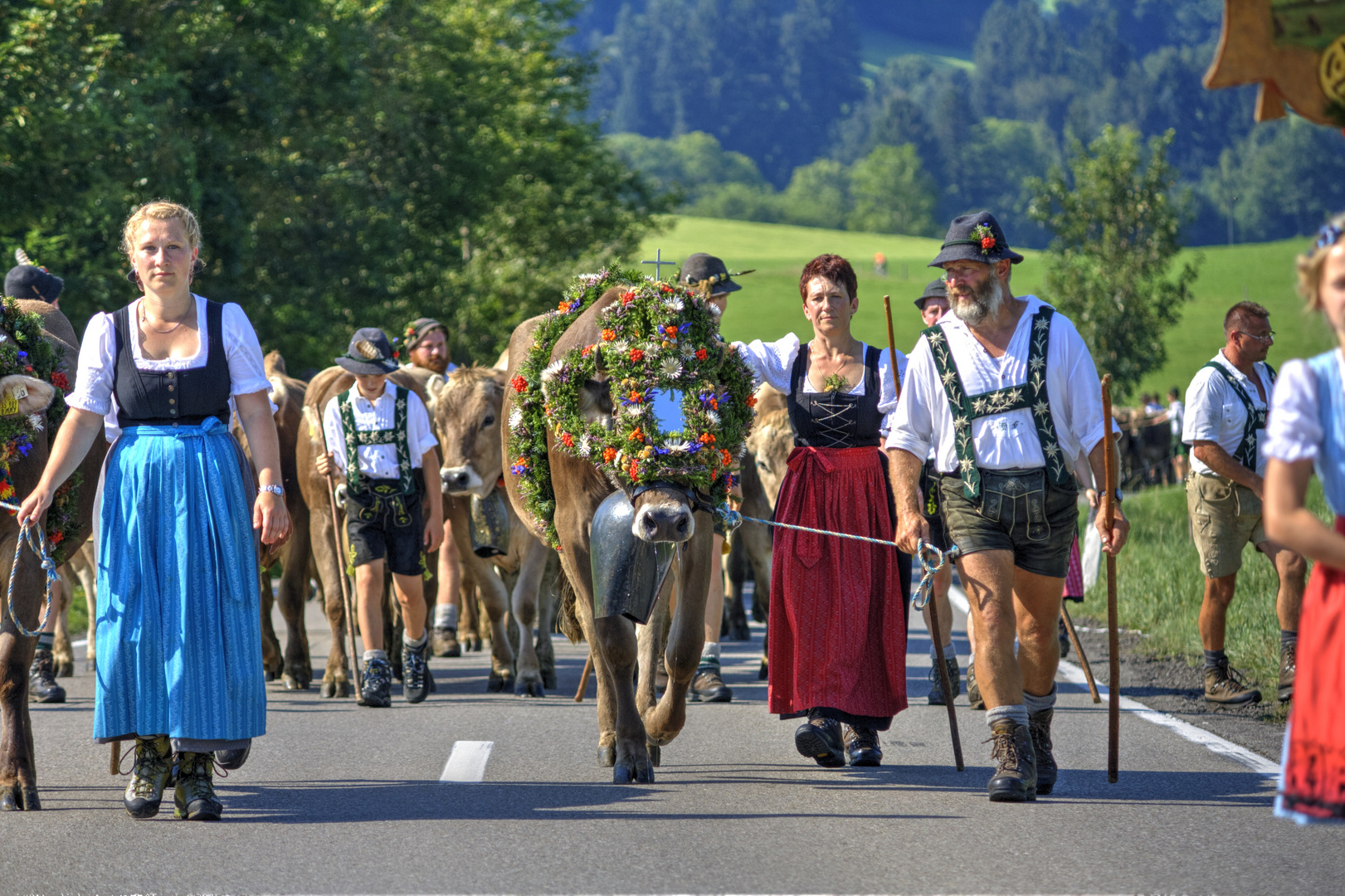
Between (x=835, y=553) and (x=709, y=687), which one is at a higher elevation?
(x=835, y=553)

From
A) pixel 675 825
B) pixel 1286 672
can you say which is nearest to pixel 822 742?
pixel 675 825

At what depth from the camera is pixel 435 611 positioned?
13.8 m

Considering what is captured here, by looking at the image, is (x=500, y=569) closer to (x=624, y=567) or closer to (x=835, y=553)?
(x=835, y=553)

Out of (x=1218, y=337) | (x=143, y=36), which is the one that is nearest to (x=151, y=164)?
(x=143, y=36)

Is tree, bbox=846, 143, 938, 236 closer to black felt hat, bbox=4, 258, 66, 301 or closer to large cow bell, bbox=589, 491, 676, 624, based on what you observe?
black felt hat, bbox=4, 258, 66, 301

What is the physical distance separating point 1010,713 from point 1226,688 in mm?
3500

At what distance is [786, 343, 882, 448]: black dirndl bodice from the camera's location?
8.48 meters

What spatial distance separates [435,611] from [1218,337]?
6129 cm

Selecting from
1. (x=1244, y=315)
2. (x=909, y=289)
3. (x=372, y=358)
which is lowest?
(x=372, y=358)

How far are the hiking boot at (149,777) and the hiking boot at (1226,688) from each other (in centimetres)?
593

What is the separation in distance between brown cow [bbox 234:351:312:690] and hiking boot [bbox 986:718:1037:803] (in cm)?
572

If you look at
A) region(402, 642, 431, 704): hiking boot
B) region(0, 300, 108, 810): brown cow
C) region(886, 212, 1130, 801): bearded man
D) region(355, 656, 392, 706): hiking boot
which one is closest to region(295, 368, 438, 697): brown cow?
region(402, 642, 431, 704): hiking boot

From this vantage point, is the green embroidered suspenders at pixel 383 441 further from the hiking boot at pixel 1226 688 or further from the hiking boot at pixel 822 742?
the hiking boot at pixel 1226 688

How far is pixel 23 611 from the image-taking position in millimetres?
7398
